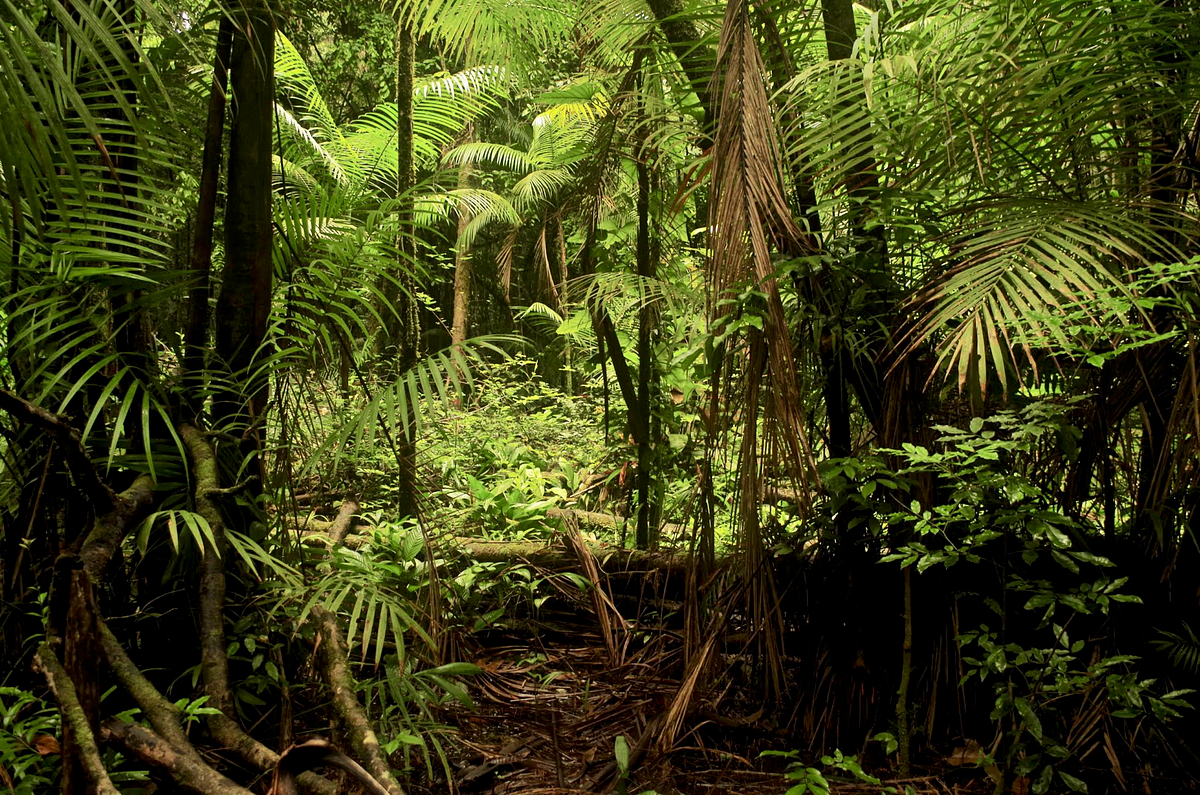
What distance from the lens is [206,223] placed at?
90.6 inches

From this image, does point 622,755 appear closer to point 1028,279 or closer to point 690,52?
point 1028,279

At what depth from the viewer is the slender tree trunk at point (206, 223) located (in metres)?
2.21

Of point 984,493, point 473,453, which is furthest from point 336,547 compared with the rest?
point 473,453

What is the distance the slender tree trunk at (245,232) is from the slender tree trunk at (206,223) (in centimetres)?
4

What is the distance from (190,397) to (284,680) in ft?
2.70

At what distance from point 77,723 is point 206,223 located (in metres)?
1.43

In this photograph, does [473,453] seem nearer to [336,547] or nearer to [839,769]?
[336,547]

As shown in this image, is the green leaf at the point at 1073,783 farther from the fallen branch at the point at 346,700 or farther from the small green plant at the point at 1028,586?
the fallen branch at the point at 346,700

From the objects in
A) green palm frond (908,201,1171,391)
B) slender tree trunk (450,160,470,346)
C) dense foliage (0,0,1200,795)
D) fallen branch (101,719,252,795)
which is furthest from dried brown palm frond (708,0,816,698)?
slender tree trunk (450,160,470,346)

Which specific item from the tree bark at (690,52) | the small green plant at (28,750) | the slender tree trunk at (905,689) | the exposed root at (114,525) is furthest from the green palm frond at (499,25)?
the small green plant at (28,750)

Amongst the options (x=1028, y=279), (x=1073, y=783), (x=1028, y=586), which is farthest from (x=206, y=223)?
(x=1073, y=783)

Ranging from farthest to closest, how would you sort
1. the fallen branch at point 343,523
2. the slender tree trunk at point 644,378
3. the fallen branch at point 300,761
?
the fallen branch at point 343,523, the slender tree trunk at point 644,378, the fallen branch at point 300,761

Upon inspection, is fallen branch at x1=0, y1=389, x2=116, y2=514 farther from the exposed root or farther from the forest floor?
the forest floor

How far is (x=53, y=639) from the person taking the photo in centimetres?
148
